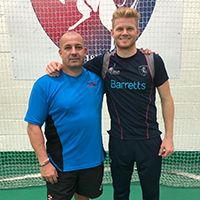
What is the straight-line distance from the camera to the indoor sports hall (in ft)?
7.40

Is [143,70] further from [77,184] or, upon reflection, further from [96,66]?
[77,184]

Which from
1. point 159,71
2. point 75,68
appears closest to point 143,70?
point 159,71

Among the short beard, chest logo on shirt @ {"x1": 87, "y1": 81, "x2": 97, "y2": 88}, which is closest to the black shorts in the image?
chest logo on shirt @ {"x1": 87, "y1": 81, "x2": 97, "y2": 88}

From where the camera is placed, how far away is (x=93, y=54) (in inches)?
94.3

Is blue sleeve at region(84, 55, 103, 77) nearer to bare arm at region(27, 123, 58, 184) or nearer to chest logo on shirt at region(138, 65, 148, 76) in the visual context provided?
chest logo on shirt at region(138, 65, 148, 76)

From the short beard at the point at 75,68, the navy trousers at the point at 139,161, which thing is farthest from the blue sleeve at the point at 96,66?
the navy trousers at the point at 139,161

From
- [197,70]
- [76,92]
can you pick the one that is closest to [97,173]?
[76,92]

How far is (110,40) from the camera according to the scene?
2.35m

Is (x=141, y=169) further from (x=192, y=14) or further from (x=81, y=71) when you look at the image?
(x=192, y=14)

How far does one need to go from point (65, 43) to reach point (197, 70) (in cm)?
198

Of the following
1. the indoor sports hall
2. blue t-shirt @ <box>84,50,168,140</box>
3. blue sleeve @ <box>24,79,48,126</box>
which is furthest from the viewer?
the indoor sports hall

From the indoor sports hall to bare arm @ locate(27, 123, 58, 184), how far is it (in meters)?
1.04

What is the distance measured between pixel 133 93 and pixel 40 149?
0.69 metres

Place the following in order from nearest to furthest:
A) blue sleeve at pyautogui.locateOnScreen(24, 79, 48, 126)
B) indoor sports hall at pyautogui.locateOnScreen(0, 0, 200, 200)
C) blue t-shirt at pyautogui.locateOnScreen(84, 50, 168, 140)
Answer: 1. blue sleeve at pyautogui.locateOnScreen(24, 79, 48, 126)
2. blue t-shirt at pyautogui.locateOnScreen(84, 50, 168, 140)
3. indoor sports hall at pyautogui.locateOnScreen(0, 0, 200, 200)
